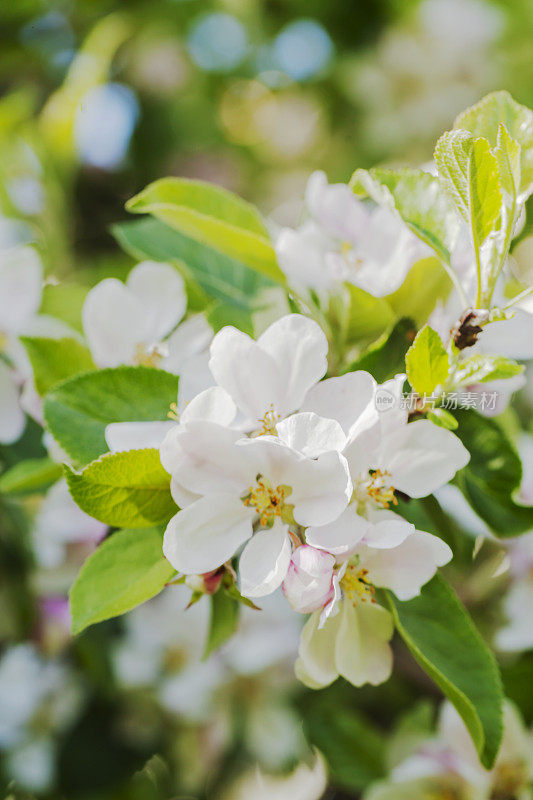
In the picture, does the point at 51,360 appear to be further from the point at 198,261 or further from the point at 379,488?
the point at 379,488

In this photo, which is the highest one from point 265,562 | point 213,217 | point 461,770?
point 213,217

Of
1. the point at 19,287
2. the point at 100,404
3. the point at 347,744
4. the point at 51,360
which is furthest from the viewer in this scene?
the point at 347,744

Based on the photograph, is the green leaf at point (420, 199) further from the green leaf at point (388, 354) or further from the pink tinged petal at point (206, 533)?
the pink tinged petal at point (206, 533)

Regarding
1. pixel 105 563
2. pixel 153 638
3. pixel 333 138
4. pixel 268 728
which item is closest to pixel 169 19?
pixel 333 138

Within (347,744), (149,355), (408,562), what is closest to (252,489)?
(408,562)

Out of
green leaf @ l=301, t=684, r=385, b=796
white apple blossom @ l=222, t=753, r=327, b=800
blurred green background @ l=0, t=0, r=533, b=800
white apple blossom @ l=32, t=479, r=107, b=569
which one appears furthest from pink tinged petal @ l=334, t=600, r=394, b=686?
blurred green background @ l=0, t=0, r=533, b=800

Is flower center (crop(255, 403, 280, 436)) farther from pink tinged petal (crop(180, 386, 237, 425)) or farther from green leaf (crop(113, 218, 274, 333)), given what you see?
green leaf (crop(113, 218, 274, 333))
